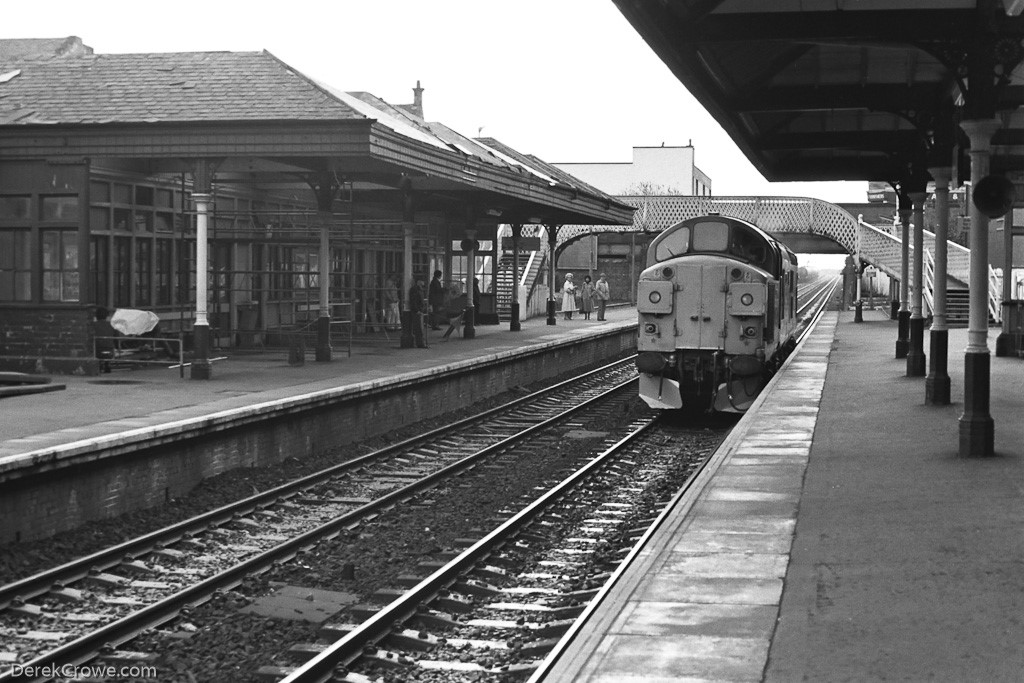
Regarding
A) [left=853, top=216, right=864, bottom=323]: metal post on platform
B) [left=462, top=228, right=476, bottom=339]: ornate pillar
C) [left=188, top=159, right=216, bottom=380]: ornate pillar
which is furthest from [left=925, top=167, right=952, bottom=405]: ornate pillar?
[left=853, top=216, right=864, bottom=323]: metal post on platform

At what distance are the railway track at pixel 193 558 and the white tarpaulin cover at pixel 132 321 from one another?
217 inches

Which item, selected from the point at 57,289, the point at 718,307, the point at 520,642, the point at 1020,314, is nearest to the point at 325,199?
the point at 57,289

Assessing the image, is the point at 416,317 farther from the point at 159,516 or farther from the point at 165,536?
the point at 165,536

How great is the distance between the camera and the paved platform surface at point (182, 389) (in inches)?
486

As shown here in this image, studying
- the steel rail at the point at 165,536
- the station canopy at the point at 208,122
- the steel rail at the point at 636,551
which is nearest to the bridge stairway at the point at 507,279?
the station canopy at the point at 208,122

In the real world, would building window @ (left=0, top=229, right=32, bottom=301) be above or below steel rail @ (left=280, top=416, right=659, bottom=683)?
above

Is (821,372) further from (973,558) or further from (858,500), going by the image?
(973,558)

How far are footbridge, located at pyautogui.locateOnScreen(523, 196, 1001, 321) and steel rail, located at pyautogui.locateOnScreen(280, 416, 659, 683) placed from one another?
1127 inches

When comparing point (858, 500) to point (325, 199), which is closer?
point (858, 500)

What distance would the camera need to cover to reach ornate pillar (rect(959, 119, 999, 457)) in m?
11.6

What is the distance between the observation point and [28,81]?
20.0 metres

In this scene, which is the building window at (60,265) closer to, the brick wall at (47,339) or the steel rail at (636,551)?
the brick wall at (47,339)

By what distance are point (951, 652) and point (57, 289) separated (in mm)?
15647

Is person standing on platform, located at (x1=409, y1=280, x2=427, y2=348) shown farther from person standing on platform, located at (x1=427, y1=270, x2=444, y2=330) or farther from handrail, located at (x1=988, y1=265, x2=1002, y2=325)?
handrail, located at (x1=988, y1=265, x2=1002, y2=325)
